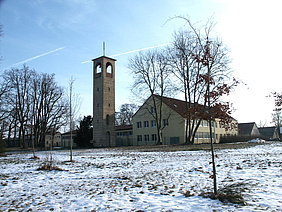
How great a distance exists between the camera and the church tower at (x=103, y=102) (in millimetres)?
51781

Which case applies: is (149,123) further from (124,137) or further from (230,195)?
(230,195)

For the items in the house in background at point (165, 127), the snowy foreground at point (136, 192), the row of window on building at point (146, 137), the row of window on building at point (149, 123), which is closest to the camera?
the snowy foreground at point (136, 192)

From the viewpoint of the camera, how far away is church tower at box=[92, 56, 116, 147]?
170 feet

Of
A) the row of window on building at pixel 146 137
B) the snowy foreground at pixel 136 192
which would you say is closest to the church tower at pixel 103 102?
the row of window on building at pixel 146 137

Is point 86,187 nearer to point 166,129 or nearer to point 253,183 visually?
point 253,183

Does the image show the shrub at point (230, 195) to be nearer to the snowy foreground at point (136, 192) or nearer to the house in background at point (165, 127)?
the snowy foreground at point (136, 192)

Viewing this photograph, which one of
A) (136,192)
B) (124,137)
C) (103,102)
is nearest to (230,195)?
(136,192)

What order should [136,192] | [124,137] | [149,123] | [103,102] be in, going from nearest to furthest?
[136,192]
[103,102]
[149,123]
[124,137]

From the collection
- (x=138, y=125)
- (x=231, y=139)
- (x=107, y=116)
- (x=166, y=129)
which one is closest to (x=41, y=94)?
(x=107, y=116)

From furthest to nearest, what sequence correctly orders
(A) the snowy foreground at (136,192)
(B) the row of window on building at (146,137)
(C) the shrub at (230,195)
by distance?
(B) the row of window on building at (146,137), (C) the shrub at (230,195), (A) the snowy foreground at (136,192)

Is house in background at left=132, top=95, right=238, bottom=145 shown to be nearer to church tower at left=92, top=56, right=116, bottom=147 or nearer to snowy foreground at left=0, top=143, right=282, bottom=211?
church tower at left=92, top=56, right=116, bottom=147

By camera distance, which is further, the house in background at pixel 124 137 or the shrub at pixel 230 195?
the house in background at pixel 124 137

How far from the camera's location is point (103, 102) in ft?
170

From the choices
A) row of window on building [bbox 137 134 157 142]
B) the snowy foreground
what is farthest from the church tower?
the snowy foreground
